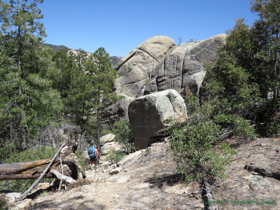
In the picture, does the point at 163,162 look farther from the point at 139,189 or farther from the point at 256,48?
the point at 256,48

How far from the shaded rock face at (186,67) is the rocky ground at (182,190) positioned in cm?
1299

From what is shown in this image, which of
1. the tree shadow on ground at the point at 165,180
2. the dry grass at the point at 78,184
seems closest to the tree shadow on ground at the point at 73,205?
the dry grass at the point at 78,184

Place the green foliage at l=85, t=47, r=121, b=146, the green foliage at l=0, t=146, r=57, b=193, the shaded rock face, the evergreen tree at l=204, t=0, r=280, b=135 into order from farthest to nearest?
the green foliage at l=85, t=47, r=121, b=146
the shaded rock face
the green foliage at l=0, t=146, r=57, b=193
the evergreen tree at l=204, t=0, r=280, b=135

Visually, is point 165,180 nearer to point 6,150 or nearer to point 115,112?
point 6,150

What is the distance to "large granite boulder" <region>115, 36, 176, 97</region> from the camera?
26.1 m

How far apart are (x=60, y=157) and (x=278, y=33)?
8281 millimetres

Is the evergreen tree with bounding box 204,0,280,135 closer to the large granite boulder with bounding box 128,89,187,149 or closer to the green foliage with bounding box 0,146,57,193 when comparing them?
the large granite boulder with bounding box 128,89,187,149

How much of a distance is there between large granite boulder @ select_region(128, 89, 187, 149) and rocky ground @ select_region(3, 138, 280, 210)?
3979 millimetres

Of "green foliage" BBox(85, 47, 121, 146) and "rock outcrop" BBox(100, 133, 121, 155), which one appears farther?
"rock outcrop" BBox(100, 133, 121, 155)

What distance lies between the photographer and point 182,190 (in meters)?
4.67

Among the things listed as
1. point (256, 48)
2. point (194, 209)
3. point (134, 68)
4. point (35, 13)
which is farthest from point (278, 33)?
point (134, 68)

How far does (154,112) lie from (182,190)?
6306 mm

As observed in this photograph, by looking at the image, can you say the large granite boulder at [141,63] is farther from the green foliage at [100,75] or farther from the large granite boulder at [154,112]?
the large granite boulder at [154,112]

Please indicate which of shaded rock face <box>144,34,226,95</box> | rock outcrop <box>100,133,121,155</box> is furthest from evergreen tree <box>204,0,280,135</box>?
rock outcrop <box>100,133,121,155</box>
